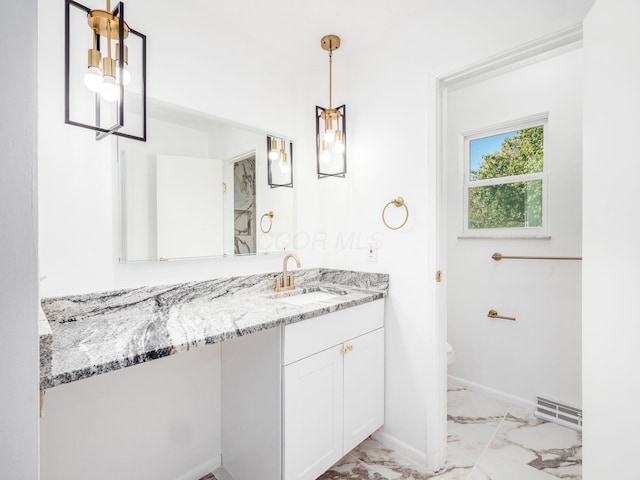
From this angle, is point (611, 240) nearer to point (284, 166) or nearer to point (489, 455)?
point (489, 455)

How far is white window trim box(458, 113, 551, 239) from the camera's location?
2.26m

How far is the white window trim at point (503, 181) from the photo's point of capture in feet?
7.40

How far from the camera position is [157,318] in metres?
1.32

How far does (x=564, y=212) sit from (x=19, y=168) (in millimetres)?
2681

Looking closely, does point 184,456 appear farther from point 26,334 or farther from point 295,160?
point 295,160

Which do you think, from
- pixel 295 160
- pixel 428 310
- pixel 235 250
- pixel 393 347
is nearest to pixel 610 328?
pixel 428 310

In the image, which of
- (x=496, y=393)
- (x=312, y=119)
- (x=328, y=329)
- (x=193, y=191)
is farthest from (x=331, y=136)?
(x=496, y=393)

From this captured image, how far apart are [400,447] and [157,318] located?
1519mm

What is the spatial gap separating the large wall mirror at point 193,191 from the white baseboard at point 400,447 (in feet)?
4.27

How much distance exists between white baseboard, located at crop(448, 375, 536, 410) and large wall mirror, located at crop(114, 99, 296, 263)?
76.7 inches

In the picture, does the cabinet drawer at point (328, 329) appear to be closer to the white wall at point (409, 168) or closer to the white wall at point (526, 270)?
the white wall at point (409, 168)

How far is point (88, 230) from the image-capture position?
130 centimetres

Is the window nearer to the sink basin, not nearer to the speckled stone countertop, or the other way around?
the speckled stone countertop

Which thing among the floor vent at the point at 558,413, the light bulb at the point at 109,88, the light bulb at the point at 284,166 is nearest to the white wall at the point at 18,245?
the light bulb at the point at 109,88
